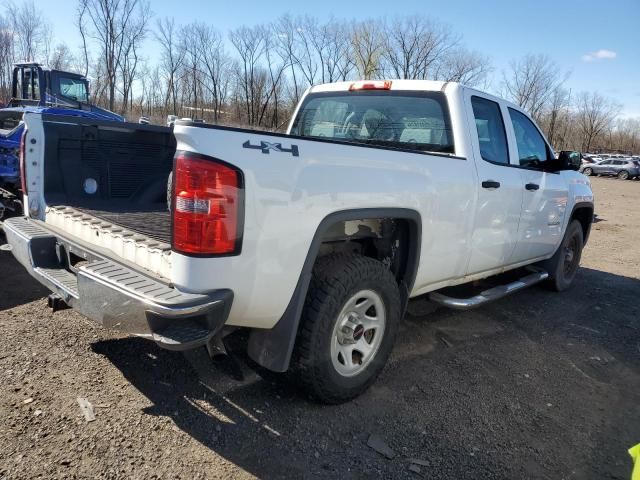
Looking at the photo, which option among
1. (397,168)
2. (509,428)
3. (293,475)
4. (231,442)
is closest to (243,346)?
(231,442)

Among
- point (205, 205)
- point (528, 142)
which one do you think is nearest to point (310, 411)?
point (205, 205)

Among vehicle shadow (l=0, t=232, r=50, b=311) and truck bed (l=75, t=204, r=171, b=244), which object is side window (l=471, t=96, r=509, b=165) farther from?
vehicle shadow (l=0, t=232, r=50, b=311)

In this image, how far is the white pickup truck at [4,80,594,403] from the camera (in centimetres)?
224

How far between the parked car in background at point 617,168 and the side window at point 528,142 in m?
39.8

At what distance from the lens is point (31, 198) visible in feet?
11.4

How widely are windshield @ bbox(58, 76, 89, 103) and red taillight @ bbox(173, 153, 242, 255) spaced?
51.9 feet

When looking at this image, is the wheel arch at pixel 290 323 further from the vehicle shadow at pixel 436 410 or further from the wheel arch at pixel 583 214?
the wheel arch at pixel 583 214

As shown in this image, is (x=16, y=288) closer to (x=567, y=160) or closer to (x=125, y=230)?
(x=125, y=230)

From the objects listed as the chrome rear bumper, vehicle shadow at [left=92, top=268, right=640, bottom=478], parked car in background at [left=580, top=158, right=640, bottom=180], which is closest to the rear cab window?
vehicle shadow at [left=92, top=268, right=640, bottom=478]

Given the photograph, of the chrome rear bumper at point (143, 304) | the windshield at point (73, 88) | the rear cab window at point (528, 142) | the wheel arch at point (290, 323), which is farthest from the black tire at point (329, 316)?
the windshield at point (73, 88)

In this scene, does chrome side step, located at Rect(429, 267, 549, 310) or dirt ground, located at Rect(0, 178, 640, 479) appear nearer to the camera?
dirt ground, located at Rect(0, 178, 640, 479)

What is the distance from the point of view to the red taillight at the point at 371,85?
420 cm

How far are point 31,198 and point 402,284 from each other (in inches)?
104

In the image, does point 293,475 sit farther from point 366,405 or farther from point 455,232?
point 455,232
